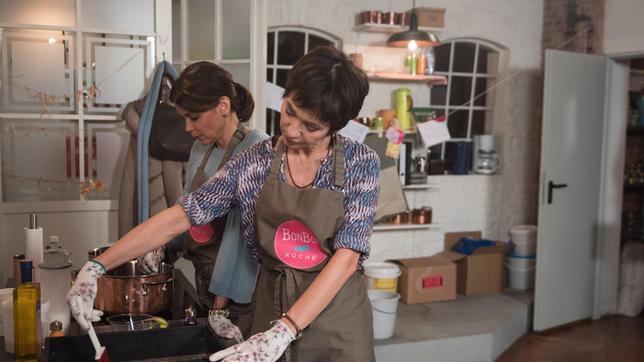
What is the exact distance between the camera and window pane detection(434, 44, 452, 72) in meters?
5.66

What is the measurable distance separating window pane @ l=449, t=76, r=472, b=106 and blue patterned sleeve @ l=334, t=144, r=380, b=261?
168 inches

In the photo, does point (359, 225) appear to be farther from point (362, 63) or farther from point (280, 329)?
point (362, 63)

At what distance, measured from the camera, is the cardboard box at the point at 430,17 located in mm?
5070

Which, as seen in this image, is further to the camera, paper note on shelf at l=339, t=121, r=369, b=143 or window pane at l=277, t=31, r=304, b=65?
window pane at l=277, t=31, r=304, b=65

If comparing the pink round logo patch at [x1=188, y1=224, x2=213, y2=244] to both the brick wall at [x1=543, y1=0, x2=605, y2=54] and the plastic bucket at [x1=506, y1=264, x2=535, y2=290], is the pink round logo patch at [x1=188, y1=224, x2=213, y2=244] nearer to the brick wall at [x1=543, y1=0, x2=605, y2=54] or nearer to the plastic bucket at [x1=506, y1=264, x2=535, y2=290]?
the plastic bucket at [x1=506, y1=264, x2=535, y2=290]

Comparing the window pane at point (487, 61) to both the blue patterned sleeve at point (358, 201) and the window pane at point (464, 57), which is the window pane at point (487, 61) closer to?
the window pane at point (464, 57)

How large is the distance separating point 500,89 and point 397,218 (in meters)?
1.55

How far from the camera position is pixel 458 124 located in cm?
582

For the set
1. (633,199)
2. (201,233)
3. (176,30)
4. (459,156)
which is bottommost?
(633,199)

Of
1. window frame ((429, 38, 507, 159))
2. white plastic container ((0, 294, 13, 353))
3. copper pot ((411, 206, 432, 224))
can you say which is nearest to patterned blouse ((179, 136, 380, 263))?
white plastic container ((0, 294, 13, 353))

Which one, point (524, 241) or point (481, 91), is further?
point (481, 91)

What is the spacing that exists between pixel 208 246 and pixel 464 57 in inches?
165

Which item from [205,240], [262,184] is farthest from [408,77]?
[262,184]

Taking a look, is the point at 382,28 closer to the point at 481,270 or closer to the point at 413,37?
the point at 413,37
